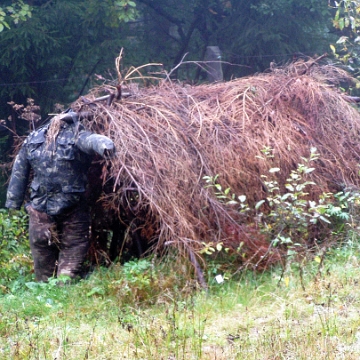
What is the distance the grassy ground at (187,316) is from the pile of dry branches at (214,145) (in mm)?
468

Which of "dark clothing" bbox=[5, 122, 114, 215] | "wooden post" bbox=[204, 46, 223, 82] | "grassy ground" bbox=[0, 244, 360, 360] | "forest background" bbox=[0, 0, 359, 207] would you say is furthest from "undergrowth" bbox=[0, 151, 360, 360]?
"forest background" bbox=[0, 0, 359, 207]

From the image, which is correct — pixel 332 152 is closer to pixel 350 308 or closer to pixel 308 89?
pixel 308 89

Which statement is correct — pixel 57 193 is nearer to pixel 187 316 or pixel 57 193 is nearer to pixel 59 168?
pixel 59 168

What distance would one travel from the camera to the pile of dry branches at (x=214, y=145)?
6395 millimetres

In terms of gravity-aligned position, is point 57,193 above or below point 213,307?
above

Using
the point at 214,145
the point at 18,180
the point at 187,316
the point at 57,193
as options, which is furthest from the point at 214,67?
the point at 187,316

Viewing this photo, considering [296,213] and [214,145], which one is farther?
[214,145]

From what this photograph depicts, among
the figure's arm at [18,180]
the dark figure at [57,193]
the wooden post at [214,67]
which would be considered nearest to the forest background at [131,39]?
the wooden post at [214,67]

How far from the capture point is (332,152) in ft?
25.1

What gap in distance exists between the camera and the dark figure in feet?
22.2

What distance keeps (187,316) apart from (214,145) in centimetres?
251

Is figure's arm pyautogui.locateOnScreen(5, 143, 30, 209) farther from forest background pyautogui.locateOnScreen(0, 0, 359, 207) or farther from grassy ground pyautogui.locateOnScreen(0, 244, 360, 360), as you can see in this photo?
forest background pyautogui.locateOnScreen(0, 0, 359, 207)

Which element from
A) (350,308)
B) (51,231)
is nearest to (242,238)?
(350,308)

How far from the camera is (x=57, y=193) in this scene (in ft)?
22.4
